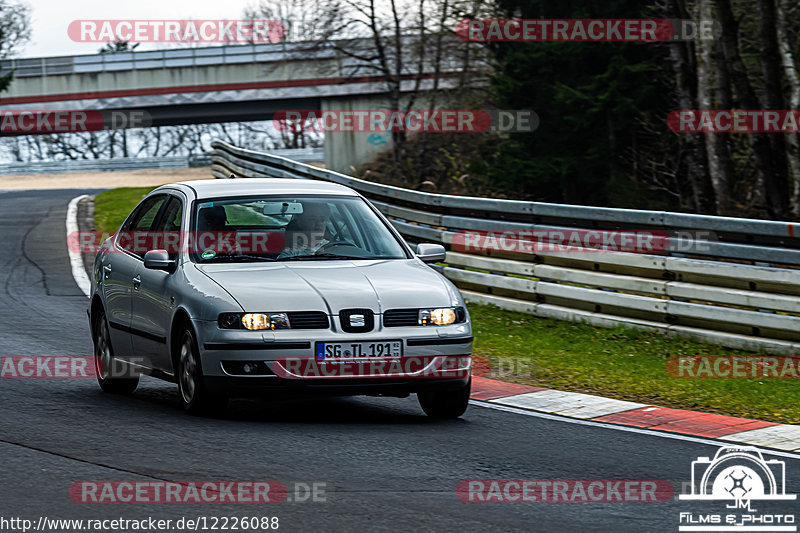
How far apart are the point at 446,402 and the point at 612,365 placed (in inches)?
121

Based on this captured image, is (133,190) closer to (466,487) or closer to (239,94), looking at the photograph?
(239,94)

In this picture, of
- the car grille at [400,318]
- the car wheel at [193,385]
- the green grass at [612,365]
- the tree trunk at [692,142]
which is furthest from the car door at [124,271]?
the tree trunk at [692,142]

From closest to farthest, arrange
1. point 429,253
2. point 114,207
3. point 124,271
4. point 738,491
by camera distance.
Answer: point 738,491 < point 429,253 < point 124,271 < point 114,207

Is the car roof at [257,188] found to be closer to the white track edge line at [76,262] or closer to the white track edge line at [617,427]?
the white track edge line at [617,427]

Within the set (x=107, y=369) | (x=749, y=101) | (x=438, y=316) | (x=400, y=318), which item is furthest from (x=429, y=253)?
(x=749, y=101)

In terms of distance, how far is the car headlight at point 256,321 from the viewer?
776 cm

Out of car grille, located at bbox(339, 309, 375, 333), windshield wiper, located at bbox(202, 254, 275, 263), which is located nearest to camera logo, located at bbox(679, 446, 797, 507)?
car grille, located at bbox(339, 309, 375, 333)

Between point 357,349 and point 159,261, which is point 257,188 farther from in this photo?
point 357,349

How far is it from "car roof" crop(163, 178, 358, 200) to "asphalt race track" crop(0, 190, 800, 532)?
1.55 m

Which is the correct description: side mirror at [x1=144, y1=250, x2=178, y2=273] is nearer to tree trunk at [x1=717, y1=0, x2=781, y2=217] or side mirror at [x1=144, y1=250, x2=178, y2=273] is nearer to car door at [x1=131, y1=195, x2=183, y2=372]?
car door at [x1=131, y1=195, x2=183, y2=372]

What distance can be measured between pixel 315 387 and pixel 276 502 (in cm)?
195

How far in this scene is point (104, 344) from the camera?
9.85 meters

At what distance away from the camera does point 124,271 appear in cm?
946

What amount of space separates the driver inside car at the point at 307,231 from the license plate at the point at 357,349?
1113 millimetres
